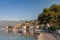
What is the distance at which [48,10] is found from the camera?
5634cm

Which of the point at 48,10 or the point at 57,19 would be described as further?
the point at 48,10

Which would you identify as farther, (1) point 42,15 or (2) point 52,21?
(1) point 42,15

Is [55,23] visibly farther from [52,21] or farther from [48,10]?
[48,10]

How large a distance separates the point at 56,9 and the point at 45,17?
349 centimetres

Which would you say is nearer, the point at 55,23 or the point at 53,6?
the point at 55,23

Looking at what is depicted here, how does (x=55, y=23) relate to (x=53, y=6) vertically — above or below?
below

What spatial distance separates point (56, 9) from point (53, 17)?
3.10 metres

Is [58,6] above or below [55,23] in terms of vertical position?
above

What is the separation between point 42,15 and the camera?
57.4 meters

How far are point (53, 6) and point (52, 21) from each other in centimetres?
513

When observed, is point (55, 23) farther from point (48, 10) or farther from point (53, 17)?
point (48, 10)

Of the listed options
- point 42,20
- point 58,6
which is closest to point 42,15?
point 42,20

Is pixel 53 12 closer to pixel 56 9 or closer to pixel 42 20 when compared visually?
pixel 56 9

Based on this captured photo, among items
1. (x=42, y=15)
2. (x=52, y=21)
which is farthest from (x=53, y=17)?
(x=42, y=15)
